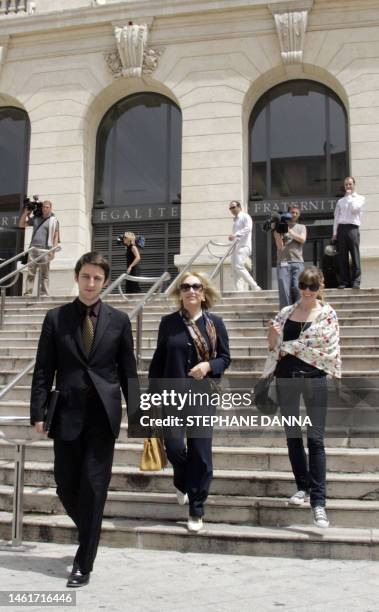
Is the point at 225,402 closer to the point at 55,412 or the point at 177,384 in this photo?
the point at 177,384

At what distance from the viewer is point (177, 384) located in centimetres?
471

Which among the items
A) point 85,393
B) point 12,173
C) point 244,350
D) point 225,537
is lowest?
point 225,537

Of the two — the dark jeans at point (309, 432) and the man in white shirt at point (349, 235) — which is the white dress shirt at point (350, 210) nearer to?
the man in white shirt at point (349, 235)

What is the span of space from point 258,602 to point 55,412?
5.52ft

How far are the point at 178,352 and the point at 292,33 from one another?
13621mm

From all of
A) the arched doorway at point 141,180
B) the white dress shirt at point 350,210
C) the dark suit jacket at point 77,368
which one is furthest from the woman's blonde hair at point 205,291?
the arched doorway at point 141,180

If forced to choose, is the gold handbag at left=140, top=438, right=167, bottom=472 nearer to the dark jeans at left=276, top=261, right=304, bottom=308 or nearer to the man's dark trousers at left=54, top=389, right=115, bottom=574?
the man's dark trousers at left=54, top=389, right=115, bottom=574

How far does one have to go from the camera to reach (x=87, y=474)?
3.95 m

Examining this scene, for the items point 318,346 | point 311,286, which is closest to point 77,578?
point 318,346

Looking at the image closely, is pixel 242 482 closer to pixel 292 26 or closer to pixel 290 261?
pixel 290 261

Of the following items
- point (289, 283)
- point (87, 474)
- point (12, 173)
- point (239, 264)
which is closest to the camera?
point (87, 474)

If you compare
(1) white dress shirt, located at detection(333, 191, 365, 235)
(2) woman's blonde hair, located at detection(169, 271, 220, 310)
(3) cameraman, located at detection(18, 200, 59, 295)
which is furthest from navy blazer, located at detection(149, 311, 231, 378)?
(3) cameraman, located at detection(18, 200, 59, 295)

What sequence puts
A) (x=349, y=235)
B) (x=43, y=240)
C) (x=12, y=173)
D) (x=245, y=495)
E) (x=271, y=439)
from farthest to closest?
(x=12, y=173) → (x=43, y=240) → (x=349, y=235) → (x=271, y=439) → (x=245, y=495)

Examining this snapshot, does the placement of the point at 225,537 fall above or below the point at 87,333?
below
